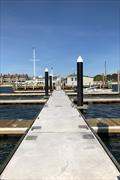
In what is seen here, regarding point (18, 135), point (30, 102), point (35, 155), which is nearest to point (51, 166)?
point (35, 155)

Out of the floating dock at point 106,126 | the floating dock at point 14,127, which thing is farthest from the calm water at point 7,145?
the floating dock at point 106,126

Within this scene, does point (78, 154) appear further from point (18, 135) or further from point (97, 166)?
point (18, 135)

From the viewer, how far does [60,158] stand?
7828mm

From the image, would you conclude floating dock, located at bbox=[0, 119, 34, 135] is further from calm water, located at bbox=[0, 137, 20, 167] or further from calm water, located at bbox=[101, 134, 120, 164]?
calm water, located at bbox=[101, 134, 120, 164]

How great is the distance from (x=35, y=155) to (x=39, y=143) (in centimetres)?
133

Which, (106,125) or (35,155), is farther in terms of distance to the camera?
(106,125)

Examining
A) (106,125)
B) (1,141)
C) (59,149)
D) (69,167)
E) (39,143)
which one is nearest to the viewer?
(69,167)

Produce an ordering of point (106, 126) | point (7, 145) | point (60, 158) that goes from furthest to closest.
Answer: point (106, 126) → point (7, 145) → point (60, 158)

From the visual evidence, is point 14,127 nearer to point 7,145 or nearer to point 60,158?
point 7,145

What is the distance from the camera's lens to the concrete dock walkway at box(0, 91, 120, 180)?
21.8ft

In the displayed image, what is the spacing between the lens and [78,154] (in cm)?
820

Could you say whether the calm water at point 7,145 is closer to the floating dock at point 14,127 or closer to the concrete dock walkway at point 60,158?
the floating dock at point 14,127

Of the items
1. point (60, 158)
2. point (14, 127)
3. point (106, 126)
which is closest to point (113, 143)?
point (106, 126)

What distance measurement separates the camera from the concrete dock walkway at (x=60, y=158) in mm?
6652
